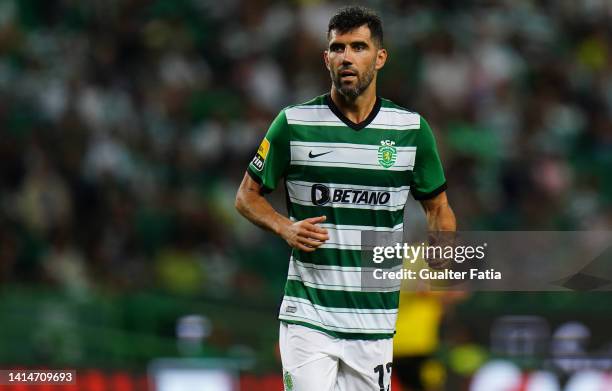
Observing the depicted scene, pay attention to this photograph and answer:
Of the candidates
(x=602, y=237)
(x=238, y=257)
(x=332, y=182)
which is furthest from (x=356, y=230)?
(x=238, y=257)

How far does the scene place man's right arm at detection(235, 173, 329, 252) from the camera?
558cm

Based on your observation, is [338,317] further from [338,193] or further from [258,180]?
[258,180]

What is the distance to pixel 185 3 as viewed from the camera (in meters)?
14.2

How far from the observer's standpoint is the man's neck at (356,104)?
19.1ft

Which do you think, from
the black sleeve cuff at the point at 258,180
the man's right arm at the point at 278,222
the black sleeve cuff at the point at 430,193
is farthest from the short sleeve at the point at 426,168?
the black sleeve cuff at the point at 258,180

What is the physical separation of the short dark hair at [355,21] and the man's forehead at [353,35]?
0.04 feet

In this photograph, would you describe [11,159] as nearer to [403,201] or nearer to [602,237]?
[602,237]

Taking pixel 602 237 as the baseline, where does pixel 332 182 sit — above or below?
below

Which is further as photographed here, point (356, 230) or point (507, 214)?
point (507, 214)

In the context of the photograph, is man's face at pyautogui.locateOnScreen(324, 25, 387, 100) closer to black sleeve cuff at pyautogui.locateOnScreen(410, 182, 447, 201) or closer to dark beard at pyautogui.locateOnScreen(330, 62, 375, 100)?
dark beard at pyautogui.locateOnScreen(330, 62, 375, 100)

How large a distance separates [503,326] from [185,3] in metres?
6.30

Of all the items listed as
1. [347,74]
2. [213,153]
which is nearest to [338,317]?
[347,74]

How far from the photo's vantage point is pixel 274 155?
19.1 feet

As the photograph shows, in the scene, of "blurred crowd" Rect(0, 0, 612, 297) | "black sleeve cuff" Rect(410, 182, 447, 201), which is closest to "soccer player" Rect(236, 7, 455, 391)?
"black sleeve cuff" Rect(410, 182, 447, 201)
